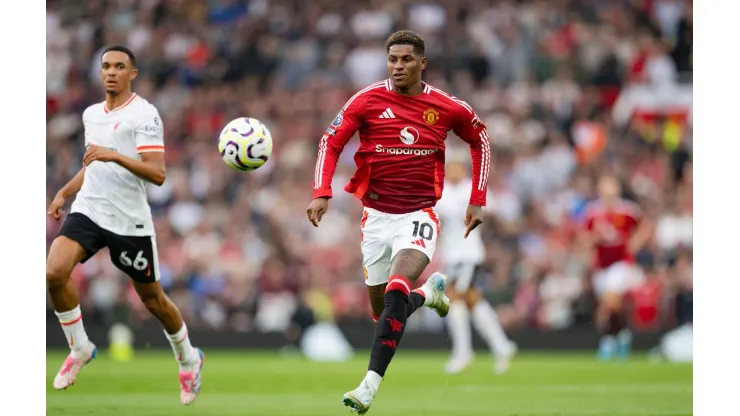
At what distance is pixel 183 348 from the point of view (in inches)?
358

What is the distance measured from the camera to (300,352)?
54.1 feet

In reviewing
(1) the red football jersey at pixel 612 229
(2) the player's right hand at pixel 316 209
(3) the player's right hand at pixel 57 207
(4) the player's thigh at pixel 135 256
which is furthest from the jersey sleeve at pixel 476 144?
(1) the red football jersey at pixel 612 229

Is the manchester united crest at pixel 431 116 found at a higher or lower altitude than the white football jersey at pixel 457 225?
higher

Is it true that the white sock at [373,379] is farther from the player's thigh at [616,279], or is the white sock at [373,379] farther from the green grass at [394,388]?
the player's thigh at [616,279]

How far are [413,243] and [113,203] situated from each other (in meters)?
2.31

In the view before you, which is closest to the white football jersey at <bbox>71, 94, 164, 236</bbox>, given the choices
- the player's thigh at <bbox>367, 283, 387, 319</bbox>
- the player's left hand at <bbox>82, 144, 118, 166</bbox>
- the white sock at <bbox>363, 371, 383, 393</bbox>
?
the player's left hand at <bbox>82, 144, 118, 166</bbox>

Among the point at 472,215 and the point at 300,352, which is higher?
the point at 472,215

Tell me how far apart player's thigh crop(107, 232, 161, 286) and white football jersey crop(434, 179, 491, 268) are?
17.7ft

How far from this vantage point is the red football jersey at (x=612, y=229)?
15.0m

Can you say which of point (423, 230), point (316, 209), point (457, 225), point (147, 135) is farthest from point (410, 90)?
point (457, 225)

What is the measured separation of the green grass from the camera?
29.7ft
